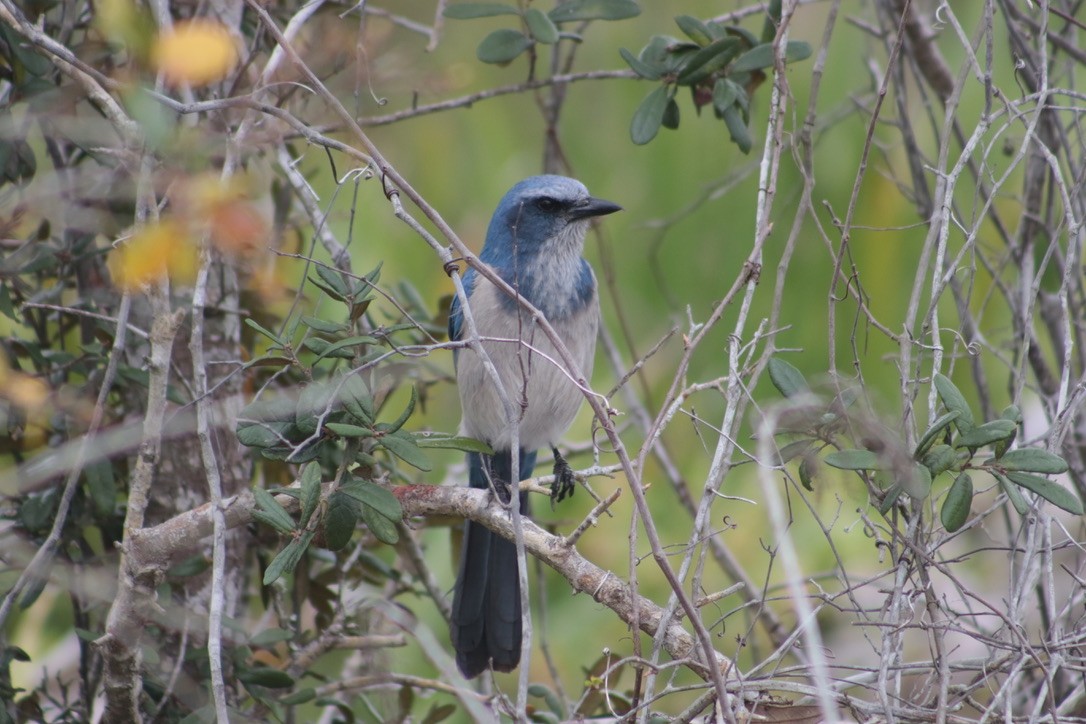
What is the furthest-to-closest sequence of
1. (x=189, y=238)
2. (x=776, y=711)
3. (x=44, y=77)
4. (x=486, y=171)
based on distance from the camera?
1. (x=486, y=171)
2. (x=44, y=77)
3. (x=776, y=711)
4. (x=189, y=238)

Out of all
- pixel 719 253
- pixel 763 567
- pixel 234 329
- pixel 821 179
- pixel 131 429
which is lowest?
pixel 763 567

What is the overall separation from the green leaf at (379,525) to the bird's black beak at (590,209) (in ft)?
4.80

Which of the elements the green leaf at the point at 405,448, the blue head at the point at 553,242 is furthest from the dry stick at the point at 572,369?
the blue head at the point at 553,242

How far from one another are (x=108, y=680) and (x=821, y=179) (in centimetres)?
401

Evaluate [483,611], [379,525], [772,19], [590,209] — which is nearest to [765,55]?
[772,19]

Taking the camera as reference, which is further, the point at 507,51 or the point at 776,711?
the point at 507,51

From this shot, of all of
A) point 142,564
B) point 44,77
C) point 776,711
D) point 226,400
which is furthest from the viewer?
point 226,400

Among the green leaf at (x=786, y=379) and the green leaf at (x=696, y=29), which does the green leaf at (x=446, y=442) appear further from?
the green leaf at (x=696, y=29)

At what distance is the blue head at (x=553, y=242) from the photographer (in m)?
3.27

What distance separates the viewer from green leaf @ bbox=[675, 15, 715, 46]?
268 centimetres

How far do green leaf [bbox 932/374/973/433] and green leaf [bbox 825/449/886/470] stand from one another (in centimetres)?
15

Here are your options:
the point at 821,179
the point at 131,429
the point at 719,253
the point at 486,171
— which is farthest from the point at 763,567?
the point at 131,429

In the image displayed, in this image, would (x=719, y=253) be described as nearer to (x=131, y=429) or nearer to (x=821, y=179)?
(x=821, y=179)

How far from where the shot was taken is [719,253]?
5129 mm
